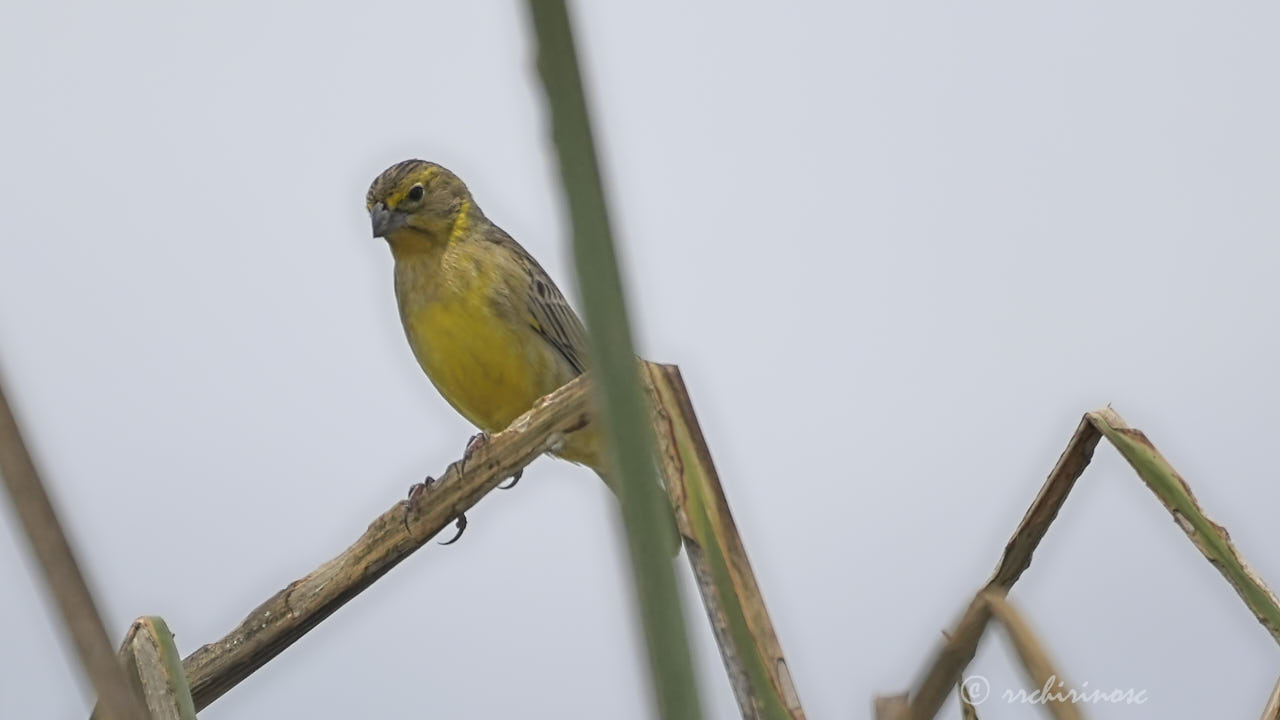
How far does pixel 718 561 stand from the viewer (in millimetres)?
2020

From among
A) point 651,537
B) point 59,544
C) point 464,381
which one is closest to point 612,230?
point 651,537

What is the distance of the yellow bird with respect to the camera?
602 centimetres

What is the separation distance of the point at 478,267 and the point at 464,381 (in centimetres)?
51

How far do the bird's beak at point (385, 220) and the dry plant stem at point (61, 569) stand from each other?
526cm

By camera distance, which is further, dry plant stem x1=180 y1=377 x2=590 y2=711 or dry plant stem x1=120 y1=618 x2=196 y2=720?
dry plant stem x1=180 y1=377 x2=590 y2=711

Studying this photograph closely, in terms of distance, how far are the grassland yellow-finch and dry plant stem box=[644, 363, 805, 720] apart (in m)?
3.24

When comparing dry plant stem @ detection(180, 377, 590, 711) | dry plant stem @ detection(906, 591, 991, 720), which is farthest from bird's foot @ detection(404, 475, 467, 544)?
dry plant stem @ detection(906, 591, 991, 720)

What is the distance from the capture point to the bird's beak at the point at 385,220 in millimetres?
6254

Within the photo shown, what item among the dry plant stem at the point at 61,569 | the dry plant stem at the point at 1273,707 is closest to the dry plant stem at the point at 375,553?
the dry plant stem at the point at 1273,707

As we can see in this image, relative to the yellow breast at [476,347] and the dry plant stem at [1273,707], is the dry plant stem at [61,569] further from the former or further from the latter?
the yellow breast at [476,347]

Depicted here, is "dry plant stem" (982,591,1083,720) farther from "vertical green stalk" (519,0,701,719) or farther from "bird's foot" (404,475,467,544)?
"bird's foot" (404,475,467,544)

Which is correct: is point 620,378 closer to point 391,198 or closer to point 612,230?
point 612,230

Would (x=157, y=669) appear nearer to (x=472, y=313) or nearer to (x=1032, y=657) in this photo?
(x=1032, y=657)

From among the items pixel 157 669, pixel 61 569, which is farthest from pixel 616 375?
pixel 157 669
